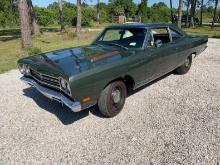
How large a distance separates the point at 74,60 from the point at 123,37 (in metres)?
1.57

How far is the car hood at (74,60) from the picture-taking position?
3938 millimetres

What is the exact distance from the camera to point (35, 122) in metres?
4.46

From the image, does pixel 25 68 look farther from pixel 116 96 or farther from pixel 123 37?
pixel 123 37

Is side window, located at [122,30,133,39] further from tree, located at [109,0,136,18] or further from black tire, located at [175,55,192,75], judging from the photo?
tree, located at [109,0,136,18]

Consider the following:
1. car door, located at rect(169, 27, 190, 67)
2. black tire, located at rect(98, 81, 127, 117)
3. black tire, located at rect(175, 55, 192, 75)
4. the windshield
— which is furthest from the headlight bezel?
black tire, located at rect(175, 55, 192, 75)

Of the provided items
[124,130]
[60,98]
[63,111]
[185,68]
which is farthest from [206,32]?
[60,98]

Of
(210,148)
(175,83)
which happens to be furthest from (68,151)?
(175,83)

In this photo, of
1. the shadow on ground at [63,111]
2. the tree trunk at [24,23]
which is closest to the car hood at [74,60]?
the shadow on ground at [63,111]

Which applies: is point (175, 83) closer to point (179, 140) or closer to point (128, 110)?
point (128, 110)

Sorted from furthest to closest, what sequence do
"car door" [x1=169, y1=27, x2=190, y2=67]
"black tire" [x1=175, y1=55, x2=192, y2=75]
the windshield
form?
1. "black tire" [x1=175, y1=55, x2=192, y2=75]
2. "car door" [x1=169, y1=27, x2=190, y2=67]
3. the windshield

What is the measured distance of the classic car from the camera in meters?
3.83

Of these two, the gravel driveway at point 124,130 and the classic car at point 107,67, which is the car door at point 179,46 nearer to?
the classic car at point 107,67

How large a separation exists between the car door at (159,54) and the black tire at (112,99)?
0.83 metres

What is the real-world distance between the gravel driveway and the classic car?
1.46ft
